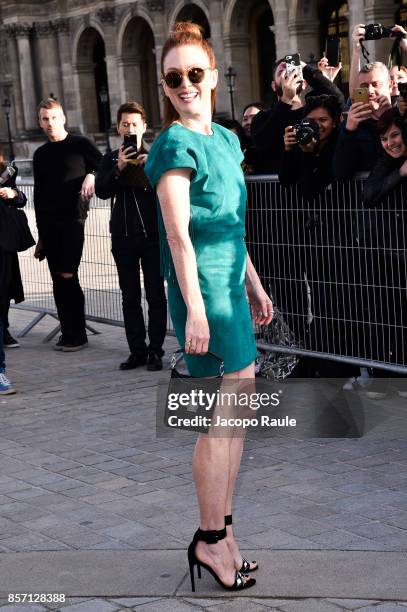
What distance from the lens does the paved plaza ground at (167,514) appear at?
449 centimetres

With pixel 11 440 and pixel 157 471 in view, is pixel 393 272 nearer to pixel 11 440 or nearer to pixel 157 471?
pixel 157 471

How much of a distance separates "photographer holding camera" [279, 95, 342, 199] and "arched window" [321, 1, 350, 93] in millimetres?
36026

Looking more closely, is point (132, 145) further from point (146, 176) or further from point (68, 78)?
point (68, 78)

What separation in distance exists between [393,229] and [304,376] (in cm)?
161

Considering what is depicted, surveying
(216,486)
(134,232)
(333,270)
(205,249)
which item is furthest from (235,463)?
(134,232)

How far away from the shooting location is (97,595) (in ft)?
14.8

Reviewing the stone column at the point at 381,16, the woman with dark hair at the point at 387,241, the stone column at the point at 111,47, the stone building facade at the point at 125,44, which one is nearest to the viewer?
the woman with dark hair at the point at 387,241

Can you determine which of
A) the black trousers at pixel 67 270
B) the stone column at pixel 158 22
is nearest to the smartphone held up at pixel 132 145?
the black trousers at pixel 67 270

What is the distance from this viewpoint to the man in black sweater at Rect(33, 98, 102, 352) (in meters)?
10.3

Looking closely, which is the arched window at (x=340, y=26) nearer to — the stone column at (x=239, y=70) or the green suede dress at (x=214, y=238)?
the stone column at (x=239, y=70)

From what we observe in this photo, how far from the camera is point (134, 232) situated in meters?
9.23

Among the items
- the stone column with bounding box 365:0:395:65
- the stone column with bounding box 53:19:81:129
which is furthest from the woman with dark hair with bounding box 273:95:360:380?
the stone column with bounding box 53:19:81:129

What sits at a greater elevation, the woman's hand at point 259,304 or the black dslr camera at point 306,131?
the black dslr camera at point 306,131

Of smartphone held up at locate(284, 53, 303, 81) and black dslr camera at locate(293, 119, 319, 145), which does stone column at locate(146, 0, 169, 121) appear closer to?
smartphone held up at locate(284, 53, 303, 81)
